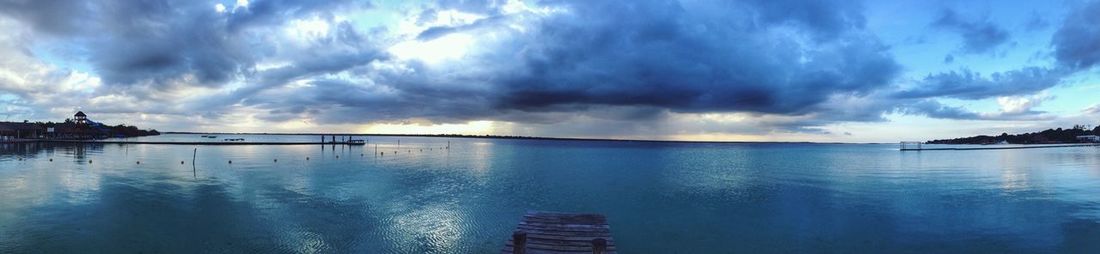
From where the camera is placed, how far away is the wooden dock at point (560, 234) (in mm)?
13605

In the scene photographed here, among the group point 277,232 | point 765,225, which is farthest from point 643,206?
point 277,232

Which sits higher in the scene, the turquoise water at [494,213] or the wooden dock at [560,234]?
the wooden dock at [560,234]

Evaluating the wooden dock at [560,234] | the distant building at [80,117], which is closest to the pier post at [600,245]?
the wooden dock at [560,234]

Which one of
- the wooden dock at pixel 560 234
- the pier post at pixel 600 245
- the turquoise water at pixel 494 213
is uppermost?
the pier post at pixel 600 245

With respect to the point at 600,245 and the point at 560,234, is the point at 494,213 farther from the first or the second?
the point at 600,245

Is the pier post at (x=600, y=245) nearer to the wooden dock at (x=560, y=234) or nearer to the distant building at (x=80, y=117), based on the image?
the wooden dock at (x=560, y=234)

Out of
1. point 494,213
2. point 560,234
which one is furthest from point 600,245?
point 494,213

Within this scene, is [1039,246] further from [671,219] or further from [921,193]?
[921,193]

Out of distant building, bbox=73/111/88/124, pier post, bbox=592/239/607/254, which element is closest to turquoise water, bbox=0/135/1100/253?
pier post, bbox=592/239/607/254

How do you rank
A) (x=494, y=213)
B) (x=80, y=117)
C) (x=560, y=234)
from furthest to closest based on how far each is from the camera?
(x=80, y=117) → (x=494, y=213) → (x=560, y=234)

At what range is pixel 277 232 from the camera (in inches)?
851

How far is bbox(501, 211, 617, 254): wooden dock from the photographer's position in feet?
44.6

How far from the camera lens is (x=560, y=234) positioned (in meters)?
15.6

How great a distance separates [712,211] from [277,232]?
68.7ft
